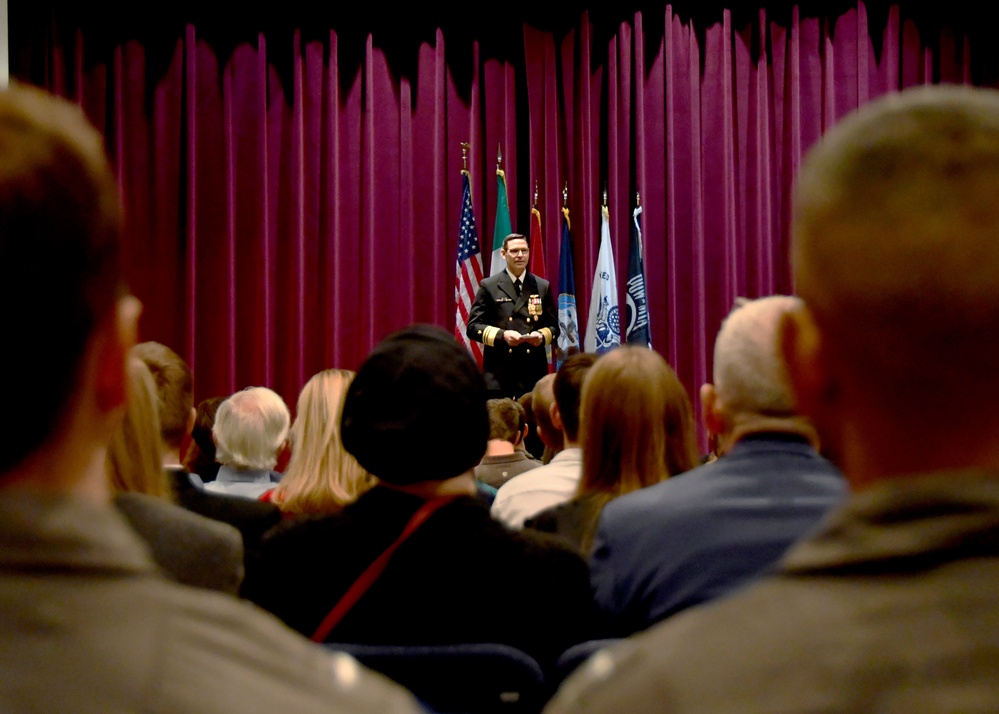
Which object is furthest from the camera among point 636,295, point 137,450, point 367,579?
point 636,295

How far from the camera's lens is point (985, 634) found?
0.57 meters

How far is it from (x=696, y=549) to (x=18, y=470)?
1.21 m

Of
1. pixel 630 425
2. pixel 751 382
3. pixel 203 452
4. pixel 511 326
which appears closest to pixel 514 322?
pixel 511 326

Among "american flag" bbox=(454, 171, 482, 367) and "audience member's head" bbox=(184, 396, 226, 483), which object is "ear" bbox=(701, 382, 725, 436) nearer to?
"audience member's head" bbox=(184, 396, 226, 483)

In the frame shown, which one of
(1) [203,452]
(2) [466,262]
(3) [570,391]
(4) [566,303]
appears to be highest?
(2) [466,262]

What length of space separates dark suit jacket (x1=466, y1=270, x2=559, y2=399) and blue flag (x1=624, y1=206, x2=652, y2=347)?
2.56ft

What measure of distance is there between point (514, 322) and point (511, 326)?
0.11 feet

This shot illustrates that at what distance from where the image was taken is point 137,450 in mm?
1864

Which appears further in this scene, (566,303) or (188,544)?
(566,303)

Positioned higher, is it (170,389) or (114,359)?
(114,359)

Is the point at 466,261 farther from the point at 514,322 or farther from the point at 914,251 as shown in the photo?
the point at 914,251

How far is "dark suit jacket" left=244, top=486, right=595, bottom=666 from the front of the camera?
1.62 meters

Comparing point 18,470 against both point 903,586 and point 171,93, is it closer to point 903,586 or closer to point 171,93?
point 903,586

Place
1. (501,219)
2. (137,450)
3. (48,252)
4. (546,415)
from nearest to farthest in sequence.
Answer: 1. (48,252)
2. (137,450)
3. (546,415)
4. (501,219)
